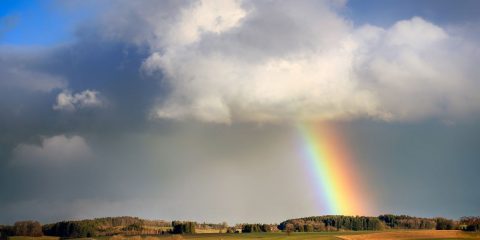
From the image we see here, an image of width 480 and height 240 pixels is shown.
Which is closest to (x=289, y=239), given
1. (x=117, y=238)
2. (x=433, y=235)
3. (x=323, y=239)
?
(x=323, y=239)

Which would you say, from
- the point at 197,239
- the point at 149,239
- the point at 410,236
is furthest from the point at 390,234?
the point at 149,239

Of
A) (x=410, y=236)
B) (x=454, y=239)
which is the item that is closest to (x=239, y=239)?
(x=410, y=236)

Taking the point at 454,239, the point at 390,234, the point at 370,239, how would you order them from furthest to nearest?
1. the point at 390,234
2. the point at 370,239
3. the point at 454,239

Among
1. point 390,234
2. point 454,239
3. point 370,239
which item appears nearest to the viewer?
point 454,239

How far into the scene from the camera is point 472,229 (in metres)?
145

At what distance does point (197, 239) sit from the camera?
6570 inches

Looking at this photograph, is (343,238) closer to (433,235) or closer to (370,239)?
(370,239)

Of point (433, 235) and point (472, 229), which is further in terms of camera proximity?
point (433, 235)

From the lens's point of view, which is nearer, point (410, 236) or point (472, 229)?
point (472, 229)

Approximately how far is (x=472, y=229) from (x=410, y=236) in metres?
18.4

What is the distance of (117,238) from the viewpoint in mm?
173625

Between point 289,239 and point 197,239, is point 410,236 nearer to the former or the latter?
point 289,239

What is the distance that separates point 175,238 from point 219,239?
19008 mm

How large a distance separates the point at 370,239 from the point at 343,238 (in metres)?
8.49
